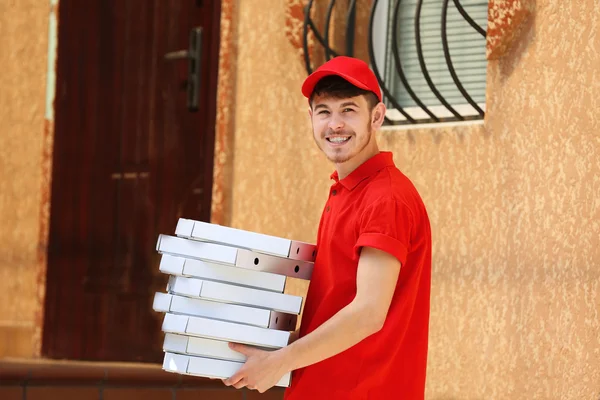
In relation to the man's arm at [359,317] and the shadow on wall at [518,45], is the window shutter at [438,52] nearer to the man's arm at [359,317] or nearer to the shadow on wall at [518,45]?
the shadow on wall at [518,45]

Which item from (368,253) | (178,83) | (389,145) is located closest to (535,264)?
(389,145)

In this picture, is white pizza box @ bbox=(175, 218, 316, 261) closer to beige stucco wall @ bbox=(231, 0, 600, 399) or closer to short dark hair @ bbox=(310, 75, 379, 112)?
short dark hair @ bbox=(310, 75, 379, 112)

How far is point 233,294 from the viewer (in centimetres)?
203

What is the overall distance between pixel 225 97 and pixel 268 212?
1.79ft

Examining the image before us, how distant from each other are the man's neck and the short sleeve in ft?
0.54

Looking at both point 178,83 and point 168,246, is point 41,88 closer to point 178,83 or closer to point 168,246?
point 178,83

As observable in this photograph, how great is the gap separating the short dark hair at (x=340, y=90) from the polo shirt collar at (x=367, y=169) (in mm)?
98

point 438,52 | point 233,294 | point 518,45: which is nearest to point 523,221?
point 518,45

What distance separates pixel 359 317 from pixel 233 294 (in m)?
0.28

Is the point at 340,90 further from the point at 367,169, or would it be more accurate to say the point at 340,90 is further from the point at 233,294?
the point at 233,294

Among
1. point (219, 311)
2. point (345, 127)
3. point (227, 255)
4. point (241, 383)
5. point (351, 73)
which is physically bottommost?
point (241, 383)

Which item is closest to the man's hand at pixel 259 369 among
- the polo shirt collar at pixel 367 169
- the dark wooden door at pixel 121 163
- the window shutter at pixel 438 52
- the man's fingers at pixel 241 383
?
the man's fingers at pixel 241 383

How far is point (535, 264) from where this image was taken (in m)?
3.37

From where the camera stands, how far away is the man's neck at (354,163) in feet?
6.80
